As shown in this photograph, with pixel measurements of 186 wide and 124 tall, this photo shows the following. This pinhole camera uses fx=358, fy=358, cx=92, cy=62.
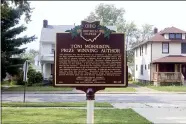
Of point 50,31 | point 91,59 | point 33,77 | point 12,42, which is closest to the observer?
point 91,59

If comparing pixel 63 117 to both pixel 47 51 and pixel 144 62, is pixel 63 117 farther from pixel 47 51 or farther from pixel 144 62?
pixel 144 62

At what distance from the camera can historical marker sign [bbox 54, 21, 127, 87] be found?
29.3 feet

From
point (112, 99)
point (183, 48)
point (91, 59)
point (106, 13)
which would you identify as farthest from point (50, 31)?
point (91, 59)

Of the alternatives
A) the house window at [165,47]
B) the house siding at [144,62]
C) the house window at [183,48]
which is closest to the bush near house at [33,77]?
the house siding at [144,62]

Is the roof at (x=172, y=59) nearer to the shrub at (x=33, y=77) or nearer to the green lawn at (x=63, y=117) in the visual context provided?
the shrub at (x=33, y=77)

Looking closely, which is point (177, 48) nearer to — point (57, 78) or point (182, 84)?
point (182, 84)

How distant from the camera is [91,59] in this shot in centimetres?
893

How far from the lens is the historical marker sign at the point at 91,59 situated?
8.93m

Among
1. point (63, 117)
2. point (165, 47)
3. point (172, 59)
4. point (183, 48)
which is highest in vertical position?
point (165, 47)

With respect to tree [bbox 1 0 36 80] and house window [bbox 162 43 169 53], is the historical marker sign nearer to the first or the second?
tree [bbox 1 0 36 80]

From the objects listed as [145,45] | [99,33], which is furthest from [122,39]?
[145,45]

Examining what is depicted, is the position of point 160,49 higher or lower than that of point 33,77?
higher

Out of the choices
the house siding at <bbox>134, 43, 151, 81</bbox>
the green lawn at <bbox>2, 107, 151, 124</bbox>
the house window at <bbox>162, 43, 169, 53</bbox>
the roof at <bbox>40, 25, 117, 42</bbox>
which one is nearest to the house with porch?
the house window at <bbox>162, 43, 169, 53</bbox>

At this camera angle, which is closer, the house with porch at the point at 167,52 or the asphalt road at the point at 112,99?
the asphalt road at the point at 112,99
